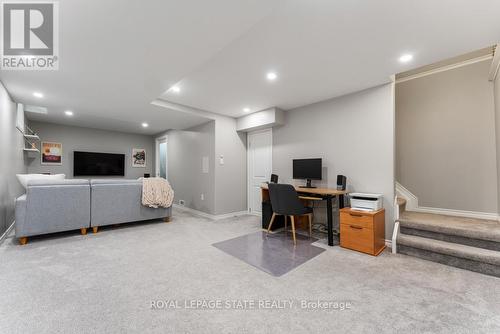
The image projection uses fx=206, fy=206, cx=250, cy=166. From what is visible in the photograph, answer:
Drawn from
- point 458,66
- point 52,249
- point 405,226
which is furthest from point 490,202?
point 52,249

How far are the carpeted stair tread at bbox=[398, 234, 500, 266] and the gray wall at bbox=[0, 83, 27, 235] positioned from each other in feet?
17.5

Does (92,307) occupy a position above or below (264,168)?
below

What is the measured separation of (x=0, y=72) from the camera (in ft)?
8.17

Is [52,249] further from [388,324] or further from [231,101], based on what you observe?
[388,324]

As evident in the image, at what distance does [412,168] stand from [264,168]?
9.17 feet

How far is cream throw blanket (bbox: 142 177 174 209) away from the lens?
12.4ft

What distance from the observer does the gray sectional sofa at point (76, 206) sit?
2793 millimetres

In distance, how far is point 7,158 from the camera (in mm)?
2975

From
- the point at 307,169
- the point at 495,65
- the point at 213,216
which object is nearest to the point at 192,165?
the point at 213,216

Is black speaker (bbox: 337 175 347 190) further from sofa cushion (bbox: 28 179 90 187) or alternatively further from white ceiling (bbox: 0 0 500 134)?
→ sofa cushion (bbox: 28 179 90 187)

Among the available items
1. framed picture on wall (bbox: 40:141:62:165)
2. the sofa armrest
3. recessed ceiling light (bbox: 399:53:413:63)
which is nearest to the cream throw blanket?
the sofa armrest

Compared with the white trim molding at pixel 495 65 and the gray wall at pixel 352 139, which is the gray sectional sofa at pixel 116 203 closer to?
the gray wall at pixel 352 139

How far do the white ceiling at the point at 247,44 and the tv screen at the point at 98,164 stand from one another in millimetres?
2501

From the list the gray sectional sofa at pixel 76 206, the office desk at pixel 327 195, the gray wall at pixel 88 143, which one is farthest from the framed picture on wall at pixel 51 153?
the office desk at pixel 327 195
